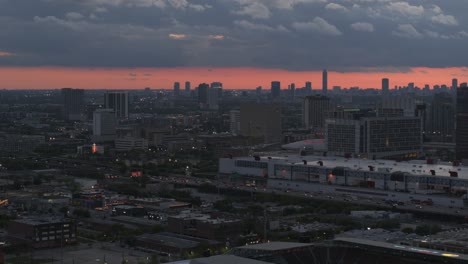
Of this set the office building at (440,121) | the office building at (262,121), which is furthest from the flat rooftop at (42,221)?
the office building at (440,121)

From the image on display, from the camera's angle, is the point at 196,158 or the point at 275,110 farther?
the point at 275,110

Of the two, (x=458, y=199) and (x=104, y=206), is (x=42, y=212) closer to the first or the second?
(x=104, y=206)

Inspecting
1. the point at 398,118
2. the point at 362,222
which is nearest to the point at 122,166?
the point at 398,118

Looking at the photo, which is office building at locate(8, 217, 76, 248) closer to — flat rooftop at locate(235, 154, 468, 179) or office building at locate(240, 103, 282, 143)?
flat rooftop at locate(235, 154, 468, 179)

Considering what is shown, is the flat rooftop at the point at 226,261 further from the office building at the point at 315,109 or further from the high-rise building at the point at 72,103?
the high-rise building at the point at 72,103

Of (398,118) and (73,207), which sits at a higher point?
(398,118)
